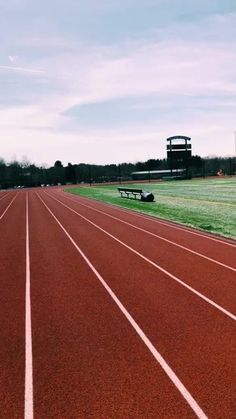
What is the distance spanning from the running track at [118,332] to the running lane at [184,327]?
2 cm

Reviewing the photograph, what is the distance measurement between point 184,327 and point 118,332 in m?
1.20

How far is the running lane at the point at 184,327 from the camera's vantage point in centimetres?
526

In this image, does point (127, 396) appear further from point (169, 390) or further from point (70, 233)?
point (70, 233)

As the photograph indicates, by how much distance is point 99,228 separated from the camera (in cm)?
2002

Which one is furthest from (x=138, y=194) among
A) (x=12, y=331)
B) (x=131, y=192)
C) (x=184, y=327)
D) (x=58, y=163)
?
(x=58, y=163)

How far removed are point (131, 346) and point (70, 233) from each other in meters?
12.1

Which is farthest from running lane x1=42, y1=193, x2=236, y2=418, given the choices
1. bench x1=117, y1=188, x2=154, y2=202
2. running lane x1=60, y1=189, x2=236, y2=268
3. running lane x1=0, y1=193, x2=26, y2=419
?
bench x1=117, y1=188, x2=154, y2=202

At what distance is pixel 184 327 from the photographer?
290 inches

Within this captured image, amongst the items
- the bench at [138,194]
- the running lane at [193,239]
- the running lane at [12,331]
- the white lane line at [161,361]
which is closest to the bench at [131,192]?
the bench at [138,194]

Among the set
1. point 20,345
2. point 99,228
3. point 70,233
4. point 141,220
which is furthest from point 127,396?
point 141,220

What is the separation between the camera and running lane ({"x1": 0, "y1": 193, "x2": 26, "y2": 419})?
5.13m

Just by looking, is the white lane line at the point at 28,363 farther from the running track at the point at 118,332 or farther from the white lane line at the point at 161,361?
the white lane line at the point at 161,361

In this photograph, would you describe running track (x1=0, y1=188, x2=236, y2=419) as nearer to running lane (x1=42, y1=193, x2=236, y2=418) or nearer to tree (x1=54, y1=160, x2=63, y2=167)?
running lane (x1=42, y1=193, x2=236, y2=418)

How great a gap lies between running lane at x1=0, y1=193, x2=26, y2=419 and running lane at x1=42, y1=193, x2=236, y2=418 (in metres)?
2.13
